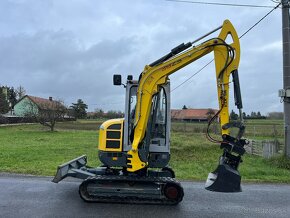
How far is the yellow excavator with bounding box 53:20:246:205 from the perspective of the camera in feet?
25.4

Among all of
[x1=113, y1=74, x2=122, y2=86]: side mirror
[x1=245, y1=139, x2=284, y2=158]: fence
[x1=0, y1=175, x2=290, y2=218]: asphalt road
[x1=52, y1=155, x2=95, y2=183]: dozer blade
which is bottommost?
[x1=0, y1=175, x2=290, y2=218]: asphalt road

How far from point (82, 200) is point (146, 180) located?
1.47m

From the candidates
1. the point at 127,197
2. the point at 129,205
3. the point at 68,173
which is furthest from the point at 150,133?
the point at 68,173

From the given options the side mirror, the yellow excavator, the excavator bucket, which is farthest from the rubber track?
the side mirror

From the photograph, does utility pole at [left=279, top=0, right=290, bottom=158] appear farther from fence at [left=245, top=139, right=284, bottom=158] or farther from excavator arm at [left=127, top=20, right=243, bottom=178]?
excavator arm at [left=127, top=20, right=243, bottom=178]

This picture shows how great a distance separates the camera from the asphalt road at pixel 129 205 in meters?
7.41

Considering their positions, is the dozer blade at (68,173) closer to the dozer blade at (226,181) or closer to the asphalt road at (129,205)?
the asphalt road at (129,205)

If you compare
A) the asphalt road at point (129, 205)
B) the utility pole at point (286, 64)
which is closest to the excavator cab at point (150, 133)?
the asphalt road at point (129, 205)

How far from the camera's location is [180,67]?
8.48 meters

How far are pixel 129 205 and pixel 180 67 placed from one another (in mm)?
3209

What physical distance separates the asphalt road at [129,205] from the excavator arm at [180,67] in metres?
1.23

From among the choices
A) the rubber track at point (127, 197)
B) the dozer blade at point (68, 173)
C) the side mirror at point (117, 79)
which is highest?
the side mirror at point (117, 79)

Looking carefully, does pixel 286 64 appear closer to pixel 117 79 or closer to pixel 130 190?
pixel 117 79

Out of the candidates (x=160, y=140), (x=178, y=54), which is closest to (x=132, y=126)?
(x=160, y=140)
